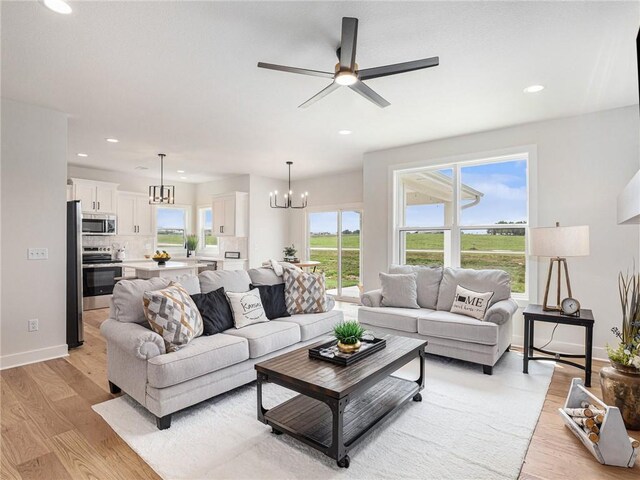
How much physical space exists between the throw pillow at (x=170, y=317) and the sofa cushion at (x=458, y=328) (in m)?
2.36

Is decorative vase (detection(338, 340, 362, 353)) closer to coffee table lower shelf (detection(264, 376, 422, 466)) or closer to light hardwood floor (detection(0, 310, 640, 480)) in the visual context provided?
coffee table lower shelf (detection(264, 376, 422, 466))

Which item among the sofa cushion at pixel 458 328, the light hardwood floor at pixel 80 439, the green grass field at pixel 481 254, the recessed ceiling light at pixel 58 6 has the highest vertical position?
the recessed ceiling light at pixel 58 6

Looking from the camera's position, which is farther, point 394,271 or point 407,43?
point 394,271

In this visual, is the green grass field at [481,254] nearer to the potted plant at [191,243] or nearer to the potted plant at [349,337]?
the potted plant at [349,337]

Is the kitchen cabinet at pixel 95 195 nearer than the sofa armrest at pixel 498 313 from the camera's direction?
No

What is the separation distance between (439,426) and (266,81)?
3.15 meters

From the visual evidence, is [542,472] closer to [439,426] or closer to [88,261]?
[439,426]

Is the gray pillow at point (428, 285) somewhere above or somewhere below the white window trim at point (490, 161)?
below

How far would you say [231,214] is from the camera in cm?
755

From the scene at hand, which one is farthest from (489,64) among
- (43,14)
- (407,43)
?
(43,14)

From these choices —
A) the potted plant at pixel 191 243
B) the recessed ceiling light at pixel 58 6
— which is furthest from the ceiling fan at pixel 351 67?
the potted plant at pixel 191 243

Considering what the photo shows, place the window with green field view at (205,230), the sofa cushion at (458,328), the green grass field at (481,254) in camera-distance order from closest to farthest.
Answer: the sofa cushion at (458,328) → the green grass field at (481,254) → the window with green field view at (205,230)

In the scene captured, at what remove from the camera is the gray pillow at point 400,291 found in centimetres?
425

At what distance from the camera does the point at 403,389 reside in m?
2.76
